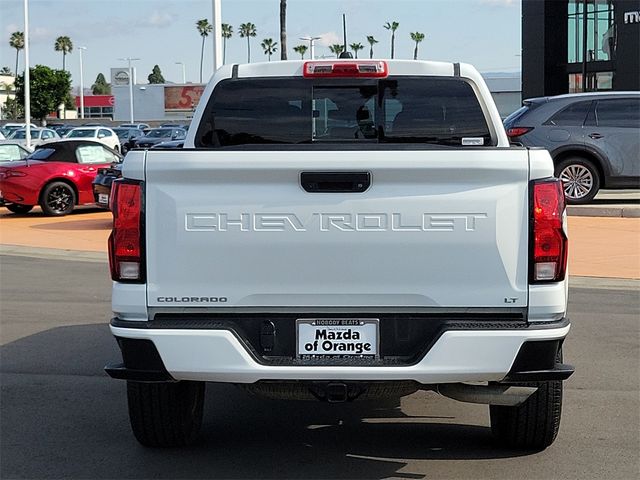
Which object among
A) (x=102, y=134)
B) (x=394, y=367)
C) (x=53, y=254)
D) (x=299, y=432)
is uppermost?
(x=102, y=134)

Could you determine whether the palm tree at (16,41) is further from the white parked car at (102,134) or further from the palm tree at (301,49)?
the white parked car at (102,134)

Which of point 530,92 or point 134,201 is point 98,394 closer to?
point 134,201

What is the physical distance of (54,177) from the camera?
2117cm

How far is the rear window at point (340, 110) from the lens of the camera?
249 inches

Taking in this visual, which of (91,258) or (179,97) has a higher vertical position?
(179,97)

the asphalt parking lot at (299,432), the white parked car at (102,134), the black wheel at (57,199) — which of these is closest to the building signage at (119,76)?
the white parked car at (102,134)

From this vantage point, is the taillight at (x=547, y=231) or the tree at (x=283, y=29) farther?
the tree at (x=283, y=29)

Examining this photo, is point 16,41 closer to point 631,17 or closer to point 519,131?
point 631,17

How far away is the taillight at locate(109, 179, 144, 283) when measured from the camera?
4.84m

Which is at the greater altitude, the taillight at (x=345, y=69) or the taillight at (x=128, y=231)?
the taillight at (x=345, y=69)

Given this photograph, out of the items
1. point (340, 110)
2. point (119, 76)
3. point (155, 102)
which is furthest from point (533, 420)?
point (119, 76)

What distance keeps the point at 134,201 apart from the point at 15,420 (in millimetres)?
2372

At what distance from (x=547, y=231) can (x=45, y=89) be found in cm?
8922

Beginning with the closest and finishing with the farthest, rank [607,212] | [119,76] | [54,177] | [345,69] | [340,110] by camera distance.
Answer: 1. [345,69]
2. [340,110]
3. [607,212]
4. [54,177]
5. [119,76]
